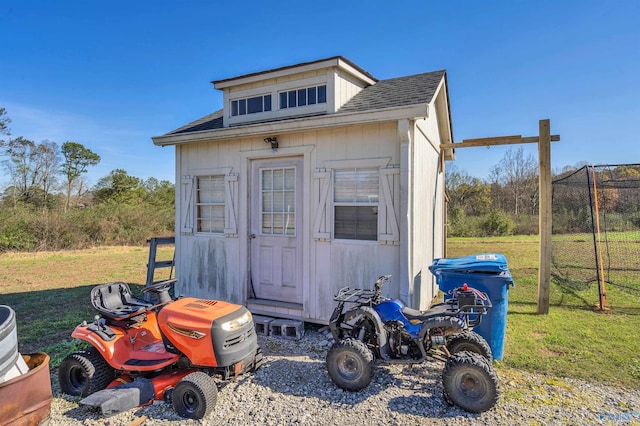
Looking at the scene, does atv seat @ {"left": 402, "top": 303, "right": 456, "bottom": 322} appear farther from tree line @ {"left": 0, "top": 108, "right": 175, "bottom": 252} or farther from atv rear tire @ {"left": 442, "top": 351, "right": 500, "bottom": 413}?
tree line @ {"left": 0, "top": 108, "right": 175, "bottom": 252}

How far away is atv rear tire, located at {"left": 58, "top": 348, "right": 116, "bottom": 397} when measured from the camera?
2973 millimetres

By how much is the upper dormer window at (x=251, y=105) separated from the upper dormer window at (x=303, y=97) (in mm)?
290

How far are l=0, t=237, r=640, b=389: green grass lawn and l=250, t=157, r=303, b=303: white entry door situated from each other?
254cm

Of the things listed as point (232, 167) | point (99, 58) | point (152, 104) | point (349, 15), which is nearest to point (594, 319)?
point (232, 167)

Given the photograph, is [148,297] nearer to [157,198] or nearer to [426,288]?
[426,288]

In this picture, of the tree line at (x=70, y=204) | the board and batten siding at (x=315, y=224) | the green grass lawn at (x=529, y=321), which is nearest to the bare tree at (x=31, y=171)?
the tree line at (x=70, y=204)

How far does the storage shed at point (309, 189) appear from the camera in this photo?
14.6 ft

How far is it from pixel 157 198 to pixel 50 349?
2060 cm

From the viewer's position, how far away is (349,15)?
6496 millimetres

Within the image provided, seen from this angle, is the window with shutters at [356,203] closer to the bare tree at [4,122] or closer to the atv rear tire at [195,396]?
the atv rear tire at [195,396]

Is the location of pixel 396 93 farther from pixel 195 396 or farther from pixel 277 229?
pixel 195 396

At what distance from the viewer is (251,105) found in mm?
5840

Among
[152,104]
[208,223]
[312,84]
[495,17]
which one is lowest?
[208,223]

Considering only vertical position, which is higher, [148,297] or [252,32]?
[252,32]
